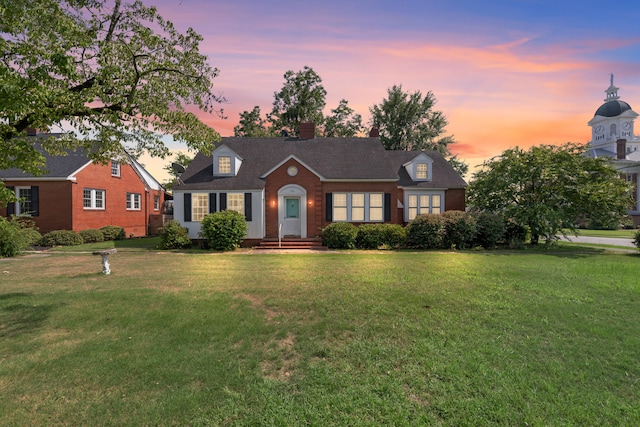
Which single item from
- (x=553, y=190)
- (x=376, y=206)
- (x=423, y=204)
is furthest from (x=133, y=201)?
(x=553, y=190)

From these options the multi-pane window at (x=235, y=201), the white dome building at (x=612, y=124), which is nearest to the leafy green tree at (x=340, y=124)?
the multi-pane window at (x=235, y=201)

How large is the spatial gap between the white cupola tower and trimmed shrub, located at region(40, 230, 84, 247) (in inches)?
3307

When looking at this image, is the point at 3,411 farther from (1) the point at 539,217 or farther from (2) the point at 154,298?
(1) the point at 539,217

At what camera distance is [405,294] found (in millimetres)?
7145

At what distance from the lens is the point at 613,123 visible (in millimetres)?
65812

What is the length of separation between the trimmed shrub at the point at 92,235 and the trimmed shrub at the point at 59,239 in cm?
98

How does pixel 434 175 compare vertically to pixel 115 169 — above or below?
below

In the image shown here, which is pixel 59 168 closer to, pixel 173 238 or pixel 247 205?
pixel 173 238

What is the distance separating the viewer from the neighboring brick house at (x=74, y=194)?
63.3 feet

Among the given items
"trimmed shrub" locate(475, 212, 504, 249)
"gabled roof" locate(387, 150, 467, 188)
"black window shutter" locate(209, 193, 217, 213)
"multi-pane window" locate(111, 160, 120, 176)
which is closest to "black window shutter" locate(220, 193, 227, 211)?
"black window shutter" locate(209, 193, 217, 213)

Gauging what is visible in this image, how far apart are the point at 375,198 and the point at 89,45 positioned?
15.0 meters

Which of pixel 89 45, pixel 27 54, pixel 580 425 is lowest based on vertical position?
pixel 580 425

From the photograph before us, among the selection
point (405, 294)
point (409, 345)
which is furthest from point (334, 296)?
point (409, 345)

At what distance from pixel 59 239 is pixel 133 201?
8.13 meters
